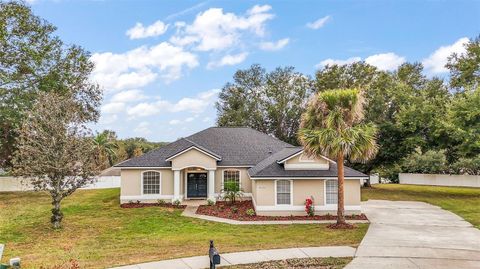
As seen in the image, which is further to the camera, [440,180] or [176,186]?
[440,180]

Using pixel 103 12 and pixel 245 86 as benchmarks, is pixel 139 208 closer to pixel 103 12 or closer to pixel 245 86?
pixel 103 12

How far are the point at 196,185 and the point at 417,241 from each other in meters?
16.5

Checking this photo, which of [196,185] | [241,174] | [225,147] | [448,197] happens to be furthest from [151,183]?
[448,197]

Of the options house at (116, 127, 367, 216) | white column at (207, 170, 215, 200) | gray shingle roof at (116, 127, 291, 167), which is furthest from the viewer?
gray shingle roof at (116, 127, 291, 167)

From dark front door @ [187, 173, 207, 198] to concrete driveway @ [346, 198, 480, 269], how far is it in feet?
38.8

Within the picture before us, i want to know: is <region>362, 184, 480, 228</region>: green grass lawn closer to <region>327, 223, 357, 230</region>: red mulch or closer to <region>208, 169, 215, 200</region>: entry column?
<region>327, 223, 357, 230</region>: red mulch

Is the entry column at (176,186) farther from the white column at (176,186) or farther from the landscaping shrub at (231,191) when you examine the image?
the landscaping shrub at (231,191)

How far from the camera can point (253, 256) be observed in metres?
11.9

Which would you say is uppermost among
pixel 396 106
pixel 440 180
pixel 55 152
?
pixel 396 106

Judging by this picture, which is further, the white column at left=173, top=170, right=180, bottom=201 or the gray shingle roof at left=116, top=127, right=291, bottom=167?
the gray shingle roof at left=116, top=127, right=291, bottom=167

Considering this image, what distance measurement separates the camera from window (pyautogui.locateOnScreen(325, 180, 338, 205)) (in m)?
20.9

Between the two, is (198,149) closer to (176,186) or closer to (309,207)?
(176,186)

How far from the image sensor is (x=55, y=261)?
456 inches

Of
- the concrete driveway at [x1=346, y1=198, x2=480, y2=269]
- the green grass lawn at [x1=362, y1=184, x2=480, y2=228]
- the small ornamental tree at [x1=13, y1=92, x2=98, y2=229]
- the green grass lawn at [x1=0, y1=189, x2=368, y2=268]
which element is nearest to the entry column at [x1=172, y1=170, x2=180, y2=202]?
the green grass lawn at [x1=0, y1=189, x2=368, y2=268]
